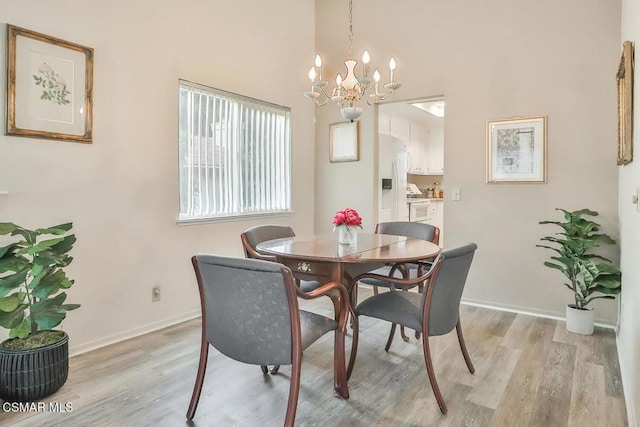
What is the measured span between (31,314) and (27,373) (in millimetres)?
287

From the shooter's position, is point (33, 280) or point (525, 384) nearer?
point (33, 280)

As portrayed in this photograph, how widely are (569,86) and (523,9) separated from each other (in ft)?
2.61

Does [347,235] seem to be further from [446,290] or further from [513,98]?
[513,98]

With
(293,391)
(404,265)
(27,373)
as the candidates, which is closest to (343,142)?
(404,265)

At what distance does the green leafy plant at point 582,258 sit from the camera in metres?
2.72

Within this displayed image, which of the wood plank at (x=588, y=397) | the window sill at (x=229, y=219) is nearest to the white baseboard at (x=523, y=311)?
the wood plank at (x=588, y=397)

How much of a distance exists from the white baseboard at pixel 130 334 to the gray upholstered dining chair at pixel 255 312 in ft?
4.42

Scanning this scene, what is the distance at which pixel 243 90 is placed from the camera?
3.67 meters

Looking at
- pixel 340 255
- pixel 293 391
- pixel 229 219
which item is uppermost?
pixel 229 219

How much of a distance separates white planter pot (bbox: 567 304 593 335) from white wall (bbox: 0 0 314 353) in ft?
9.39

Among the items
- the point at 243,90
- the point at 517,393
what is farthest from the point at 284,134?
the point at 517,393

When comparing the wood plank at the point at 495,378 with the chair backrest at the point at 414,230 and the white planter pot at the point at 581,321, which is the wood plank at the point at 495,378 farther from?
the chair backrest at the point at 414,230

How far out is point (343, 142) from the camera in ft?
14.6

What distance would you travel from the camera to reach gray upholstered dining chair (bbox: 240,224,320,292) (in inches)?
101
